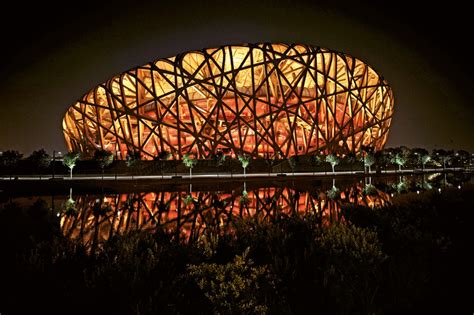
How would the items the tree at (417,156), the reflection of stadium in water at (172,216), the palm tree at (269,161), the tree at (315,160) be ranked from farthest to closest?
the tree at (417,156) < the palm tree at (269,161) < the tree at (315,160) < the reflection of stadium in water at (172,216)

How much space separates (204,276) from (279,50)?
45459 millimetres

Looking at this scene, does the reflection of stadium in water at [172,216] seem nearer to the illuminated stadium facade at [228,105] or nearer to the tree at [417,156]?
the illuminated stadium facade at [228,105]

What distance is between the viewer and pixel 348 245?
4.25 m

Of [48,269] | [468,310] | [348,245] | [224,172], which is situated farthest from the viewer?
[224,172]

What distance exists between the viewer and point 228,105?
4425 cm

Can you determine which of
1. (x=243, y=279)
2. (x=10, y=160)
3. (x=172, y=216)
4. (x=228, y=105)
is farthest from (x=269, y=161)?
(x=243, y=279)

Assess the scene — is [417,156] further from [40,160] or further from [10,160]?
[10,160]

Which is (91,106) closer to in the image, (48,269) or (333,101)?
(333,101)

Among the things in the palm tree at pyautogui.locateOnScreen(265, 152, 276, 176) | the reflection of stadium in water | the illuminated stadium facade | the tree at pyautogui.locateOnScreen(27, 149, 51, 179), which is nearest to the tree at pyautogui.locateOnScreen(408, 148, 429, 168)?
the illuminated stadium facade

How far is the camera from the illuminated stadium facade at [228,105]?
4247 cm

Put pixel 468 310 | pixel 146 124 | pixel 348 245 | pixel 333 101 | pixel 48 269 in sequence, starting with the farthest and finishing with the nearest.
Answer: pixel 333 101, pixel 146 124, pixel 348 245, pixel 48 269, pixel 468 310

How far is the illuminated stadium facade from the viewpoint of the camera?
4247 centimetres

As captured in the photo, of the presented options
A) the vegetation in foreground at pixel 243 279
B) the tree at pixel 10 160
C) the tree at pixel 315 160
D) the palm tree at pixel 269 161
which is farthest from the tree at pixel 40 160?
the vegetation in foreground at pixel 243 279

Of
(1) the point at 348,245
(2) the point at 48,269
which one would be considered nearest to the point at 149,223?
(2) the point at 48,269
